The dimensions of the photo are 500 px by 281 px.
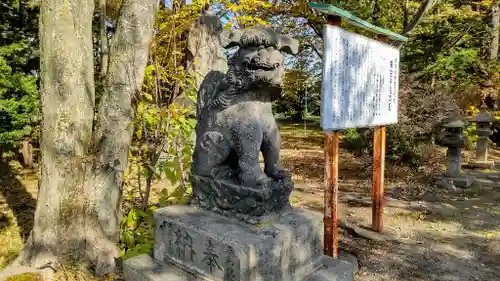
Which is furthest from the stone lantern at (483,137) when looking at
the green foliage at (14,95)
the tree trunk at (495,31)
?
the green foliage at (14,95)

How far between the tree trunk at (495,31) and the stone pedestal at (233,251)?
12189mm

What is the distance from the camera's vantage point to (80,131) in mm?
3242

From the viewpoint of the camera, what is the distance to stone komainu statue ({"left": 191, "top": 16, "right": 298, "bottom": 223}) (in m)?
2.26

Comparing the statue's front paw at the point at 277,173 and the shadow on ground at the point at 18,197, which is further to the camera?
the shadow on ground at the point at 18,197

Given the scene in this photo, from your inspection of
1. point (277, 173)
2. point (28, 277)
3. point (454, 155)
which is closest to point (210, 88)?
point (277, 173)

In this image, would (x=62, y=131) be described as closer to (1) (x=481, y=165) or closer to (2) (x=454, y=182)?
(2) (x=454, y=182)

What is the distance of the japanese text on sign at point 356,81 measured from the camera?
2.92 meters

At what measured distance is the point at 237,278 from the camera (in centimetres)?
210

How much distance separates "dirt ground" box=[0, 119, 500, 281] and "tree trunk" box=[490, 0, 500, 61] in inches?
231

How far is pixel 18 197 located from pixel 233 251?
227 inches

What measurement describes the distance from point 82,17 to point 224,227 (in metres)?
2.31

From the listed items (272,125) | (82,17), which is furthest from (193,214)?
(82,17)

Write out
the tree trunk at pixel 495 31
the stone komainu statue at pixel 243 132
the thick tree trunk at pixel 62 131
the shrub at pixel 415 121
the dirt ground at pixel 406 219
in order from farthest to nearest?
the tree trunk at pixel 495 31
the shrub at pixel 415 121
the dirt ground at pixel 406 219
the thick tree trunk at pixel 62 131
the stone komainu statue at pixel 243 132

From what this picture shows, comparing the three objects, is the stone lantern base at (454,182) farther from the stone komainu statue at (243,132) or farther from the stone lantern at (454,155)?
the stone komainu statue at (243,132)
